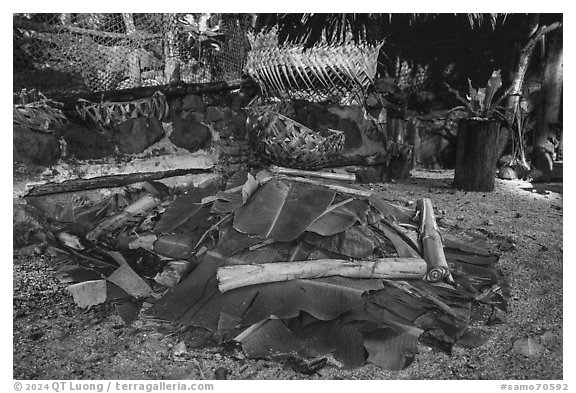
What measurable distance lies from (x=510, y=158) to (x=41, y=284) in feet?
19.1

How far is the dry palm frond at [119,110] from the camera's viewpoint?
3.03 m

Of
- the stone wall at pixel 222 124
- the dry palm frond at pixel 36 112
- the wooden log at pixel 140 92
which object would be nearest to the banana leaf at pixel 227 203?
the stone wall at pixel 222 124

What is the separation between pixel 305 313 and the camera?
5.37ft

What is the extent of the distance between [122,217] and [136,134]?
2.77ft

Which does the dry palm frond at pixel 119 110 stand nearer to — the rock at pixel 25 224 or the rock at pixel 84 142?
the rock at pixel 84 142

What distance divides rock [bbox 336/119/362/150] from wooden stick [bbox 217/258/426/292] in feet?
10.3

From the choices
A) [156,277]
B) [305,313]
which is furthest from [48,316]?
[305,313]

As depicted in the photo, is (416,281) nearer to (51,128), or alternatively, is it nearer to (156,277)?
(156,277)

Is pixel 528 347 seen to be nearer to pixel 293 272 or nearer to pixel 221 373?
pixel 293 272

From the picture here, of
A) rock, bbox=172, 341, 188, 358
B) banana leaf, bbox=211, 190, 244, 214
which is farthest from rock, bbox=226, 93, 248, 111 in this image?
rock, bbox=172, 341, 188, 358

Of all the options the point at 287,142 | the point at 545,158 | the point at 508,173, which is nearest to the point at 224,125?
the point at 287,142

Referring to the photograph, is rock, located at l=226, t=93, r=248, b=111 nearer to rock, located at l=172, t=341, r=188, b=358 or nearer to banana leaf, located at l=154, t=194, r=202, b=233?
banana leaf, located at l=154, t=194, r=202, b=233

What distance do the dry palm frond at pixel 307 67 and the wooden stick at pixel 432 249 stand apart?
1903 mm

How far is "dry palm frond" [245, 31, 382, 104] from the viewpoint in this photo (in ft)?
12.6
